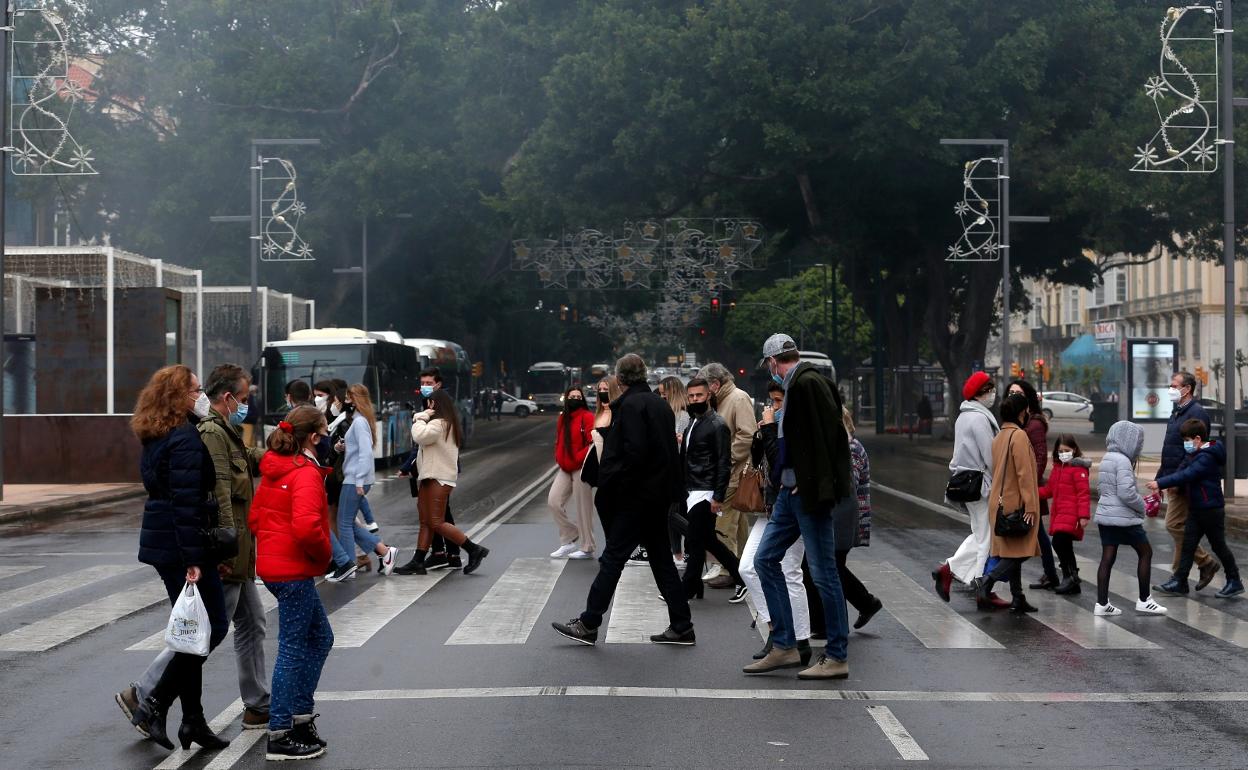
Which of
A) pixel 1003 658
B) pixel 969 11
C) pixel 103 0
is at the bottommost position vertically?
pixel 1003 658

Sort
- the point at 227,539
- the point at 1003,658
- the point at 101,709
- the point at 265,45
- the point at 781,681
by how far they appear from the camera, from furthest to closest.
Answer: the point at 265,45
the point at 1003,658
the point at 781,681
the point at 101,709
the point at 227,539

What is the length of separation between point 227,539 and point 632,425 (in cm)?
337

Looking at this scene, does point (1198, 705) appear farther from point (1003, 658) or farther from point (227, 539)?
point (227, 539)

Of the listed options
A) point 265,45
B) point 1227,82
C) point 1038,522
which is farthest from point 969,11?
point 1038,522

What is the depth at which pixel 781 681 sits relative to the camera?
8.80m

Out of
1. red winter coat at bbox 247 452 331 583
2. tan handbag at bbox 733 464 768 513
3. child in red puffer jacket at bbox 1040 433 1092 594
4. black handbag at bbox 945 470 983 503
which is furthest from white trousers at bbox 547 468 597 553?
red winter coat at bbox 247 452 331 583

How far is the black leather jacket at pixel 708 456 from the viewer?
11.1 meters

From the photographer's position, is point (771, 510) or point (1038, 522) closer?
point (771, 510)

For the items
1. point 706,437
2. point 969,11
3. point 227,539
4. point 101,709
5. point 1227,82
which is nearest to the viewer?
point 227,539

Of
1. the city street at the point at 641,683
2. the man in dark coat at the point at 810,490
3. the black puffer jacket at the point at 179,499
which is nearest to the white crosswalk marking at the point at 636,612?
the city street at the point at 641,683

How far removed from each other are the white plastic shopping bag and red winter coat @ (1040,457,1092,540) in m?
7.43

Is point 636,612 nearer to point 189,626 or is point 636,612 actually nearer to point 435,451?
point 435,451

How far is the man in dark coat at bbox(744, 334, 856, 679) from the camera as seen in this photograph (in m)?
8.59

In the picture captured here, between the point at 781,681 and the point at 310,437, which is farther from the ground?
the point at 310,437
